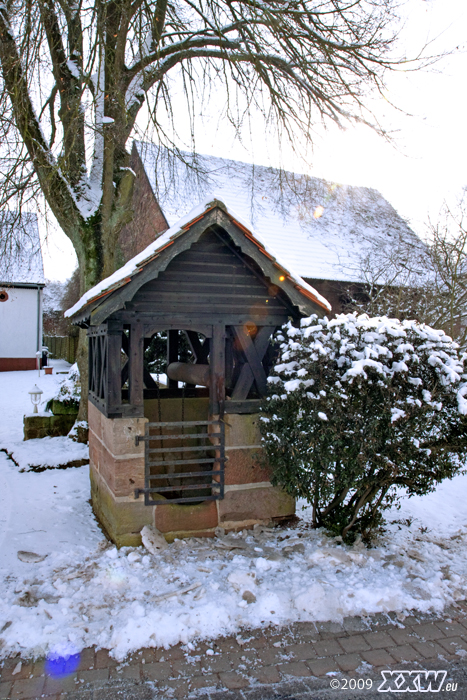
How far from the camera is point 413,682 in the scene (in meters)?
2.91

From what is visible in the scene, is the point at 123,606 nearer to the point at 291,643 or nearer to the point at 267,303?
the point at 291,643

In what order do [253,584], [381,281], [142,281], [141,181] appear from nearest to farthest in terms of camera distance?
[253,584], [142,281], [381,281], [141,181]

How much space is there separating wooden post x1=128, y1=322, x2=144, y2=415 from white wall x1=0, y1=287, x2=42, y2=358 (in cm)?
2055

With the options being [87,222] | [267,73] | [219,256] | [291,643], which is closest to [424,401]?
[291,643]

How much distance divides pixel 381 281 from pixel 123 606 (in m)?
11.7

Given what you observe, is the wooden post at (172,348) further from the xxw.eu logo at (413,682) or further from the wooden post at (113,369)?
the xxw.eu logo at (413,682)

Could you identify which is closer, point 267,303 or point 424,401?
point 424,401

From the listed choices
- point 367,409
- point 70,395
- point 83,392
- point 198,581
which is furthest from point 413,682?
point 70,395

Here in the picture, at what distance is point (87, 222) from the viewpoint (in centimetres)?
860

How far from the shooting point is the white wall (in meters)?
22.8

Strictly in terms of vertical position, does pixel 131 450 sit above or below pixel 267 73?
below

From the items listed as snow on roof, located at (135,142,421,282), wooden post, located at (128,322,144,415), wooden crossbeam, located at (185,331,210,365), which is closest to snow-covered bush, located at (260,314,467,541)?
wooden post, located at (128,322,144,415)

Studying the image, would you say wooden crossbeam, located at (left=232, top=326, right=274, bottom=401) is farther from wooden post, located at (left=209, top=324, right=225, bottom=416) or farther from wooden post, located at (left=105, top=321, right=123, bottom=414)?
wooden post, located at (left=105, top=321, right=123, bottom=414)

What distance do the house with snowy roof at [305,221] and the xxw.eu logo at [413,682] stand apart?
10.1m
